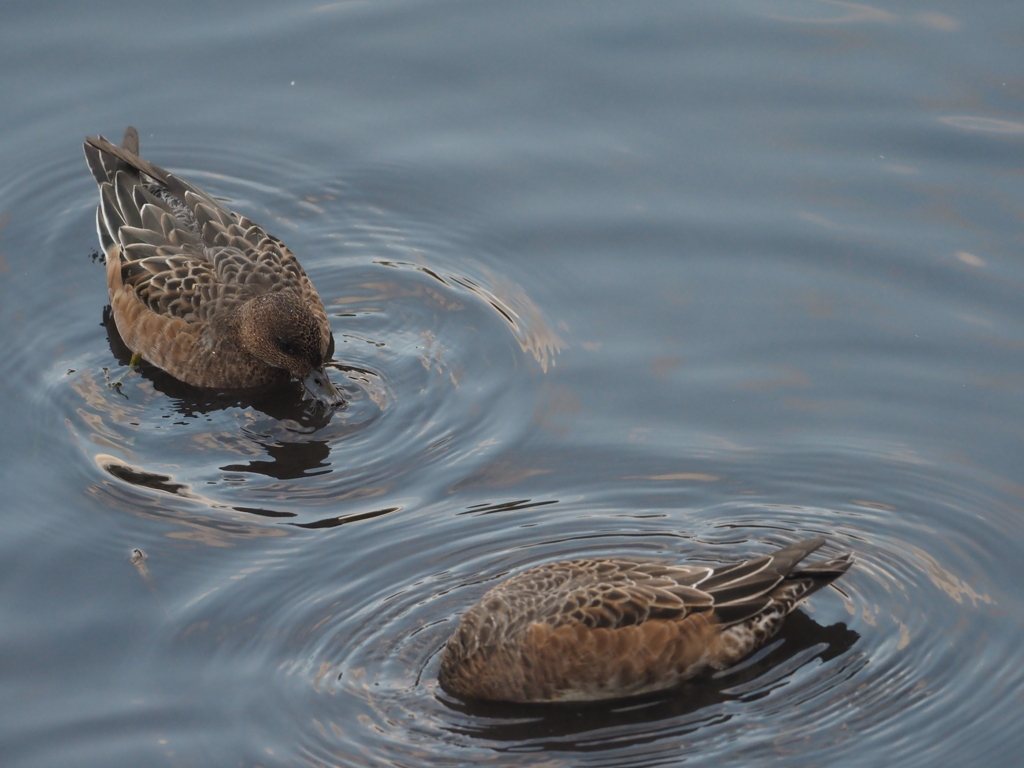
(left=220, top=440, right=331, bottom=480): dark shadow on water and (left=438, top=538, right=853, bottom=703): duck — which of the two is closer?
(left=438, top=538, right=853, bottom=703): duck

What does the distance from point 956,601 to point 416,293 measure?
4918 mm

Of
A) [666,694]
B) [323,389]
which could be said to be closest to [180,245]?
[323,389]

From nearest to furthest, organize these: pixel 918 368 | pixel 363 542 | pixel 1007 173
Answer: pixel 363 542
pixel 918 368
pixel 1007 173

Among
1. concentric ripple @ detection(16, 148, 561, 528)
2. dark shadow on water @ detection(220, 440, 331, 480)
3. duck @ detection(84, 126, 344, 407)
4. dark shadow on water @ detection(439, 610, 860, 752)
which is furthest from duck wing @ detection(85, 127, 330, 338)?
dark shadow on water @ detection(439, 610, 860, 752)

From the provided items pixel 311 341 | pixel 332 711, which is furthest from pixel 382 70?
pixel 332 711

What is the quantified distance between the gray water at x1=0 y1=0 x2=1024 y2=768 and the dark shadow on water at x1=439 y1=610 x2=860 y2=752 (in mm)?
24

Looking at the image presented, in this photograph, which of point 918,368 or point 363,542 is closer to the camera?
point 363,542

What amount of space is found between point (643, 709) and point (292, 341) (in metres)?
4.08

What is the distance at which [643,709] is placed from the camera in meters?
8.39

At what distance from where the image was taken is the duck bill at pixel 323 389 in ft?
36.3

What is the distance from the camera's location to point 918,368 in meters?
10.7

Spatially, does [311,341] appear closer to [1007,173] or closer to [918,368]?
[918,368]

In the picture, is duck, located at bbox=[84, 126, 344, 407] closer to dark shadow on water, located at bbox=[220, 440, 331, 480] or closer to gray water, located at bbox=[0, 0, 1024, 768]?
gray water, located at bbox=[0, 0, 1024, 768]

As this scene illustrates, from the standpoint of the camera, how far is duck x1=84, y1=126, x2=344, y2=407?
11227 mm
